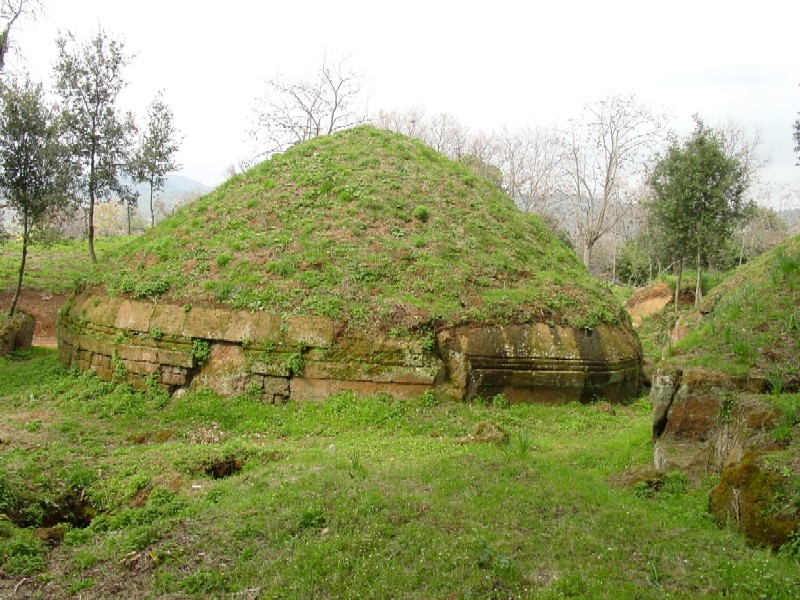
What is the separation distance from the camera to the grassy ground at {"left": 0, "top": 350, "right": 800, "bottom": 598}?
4238 millimetres

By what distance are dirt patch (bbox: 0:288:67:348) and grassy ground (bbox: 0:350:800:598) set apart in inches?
461

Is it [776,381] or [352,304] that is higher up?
[352,304]

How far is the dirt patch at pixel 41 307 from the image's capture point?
1948 cm

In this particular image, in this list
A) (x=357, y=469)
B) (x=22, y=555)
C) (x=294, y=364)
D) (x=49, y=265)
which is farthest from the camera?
(x=49, y=265)

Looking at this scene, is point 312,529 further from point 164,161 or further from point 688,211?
point 164,161

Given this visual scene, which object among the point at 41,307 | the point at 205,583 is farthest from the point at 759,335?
the point at 41,307

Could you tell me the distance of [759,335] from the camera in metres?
6.82

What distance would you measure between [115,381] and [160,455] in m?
4.42

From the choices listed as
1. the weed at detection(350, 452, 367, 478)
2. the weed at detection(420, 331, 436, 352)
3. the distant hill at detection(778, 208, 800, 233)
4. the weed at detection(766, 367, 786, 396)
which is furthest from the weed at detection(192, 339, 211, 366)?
the distant hill at detection(778, 208, 800, 233)

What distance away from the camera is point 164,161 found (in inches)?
1012

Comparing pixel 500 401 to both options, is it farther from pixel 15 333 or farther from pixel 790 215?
pixel 790 215

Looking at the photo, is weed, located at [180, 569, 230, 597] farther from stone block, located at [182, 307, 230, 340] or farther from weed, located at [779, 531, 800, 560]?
stone block, located at [182, 307, 230, 340]

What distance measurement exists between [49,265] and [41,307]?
3993 mm

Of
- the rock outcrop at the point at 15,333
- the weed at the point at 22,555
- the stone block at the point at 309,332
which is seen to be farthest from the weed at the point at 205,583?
the rock outcrop at the point at 15,333
